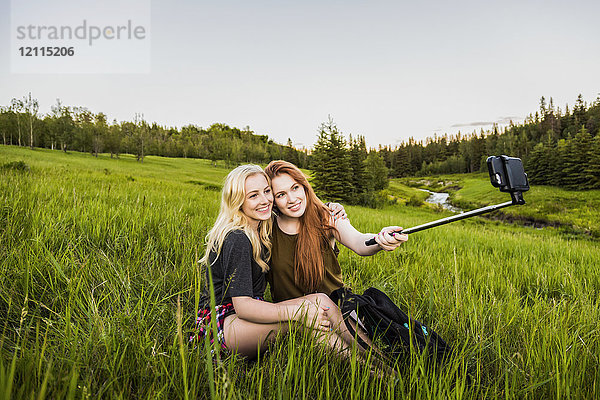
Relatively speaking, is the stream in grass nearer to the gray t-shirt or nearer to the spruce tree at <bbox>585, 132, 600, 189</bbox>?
the spruce tree at <bbox>585, 132, 600, 189</bbox>

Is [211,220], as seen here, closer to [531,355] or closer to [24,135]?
[531,355]

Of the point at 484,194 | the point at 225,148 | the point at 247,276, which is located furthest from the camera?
the point at 225,148

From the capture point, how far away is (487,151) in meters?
102

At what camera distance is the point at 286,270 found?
2.64m

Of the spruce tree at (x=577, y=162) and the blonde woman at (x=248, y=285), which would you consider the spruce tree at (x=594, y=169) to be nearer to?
the spruce tree at (x=577, y=162)

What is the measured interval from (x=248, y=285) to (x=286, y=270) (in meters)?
0.54

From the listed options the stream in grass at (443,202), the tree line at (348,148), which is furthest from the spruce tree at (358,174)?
the stream in grass at (443,202)

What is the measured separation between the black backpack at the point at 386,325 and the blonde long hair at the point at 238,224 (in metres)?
0.78

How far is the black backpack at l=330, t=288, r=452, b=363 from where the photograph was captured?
6.26 ft

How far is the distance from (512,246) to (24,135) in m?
92.3

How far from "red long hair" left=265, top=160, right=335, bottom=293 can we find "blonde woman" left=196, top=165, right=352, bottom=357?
9.7 inches

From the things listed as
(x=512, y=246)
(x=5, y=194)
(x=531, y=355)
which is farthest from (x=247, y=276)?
(x=512, y=246)

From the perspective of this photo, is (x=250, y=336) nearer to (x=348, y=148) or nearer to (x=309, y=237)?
(x=309, y=237)

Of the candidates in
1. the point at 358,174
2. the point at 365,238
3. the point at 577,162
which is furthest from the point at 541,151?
the point at 365,238
